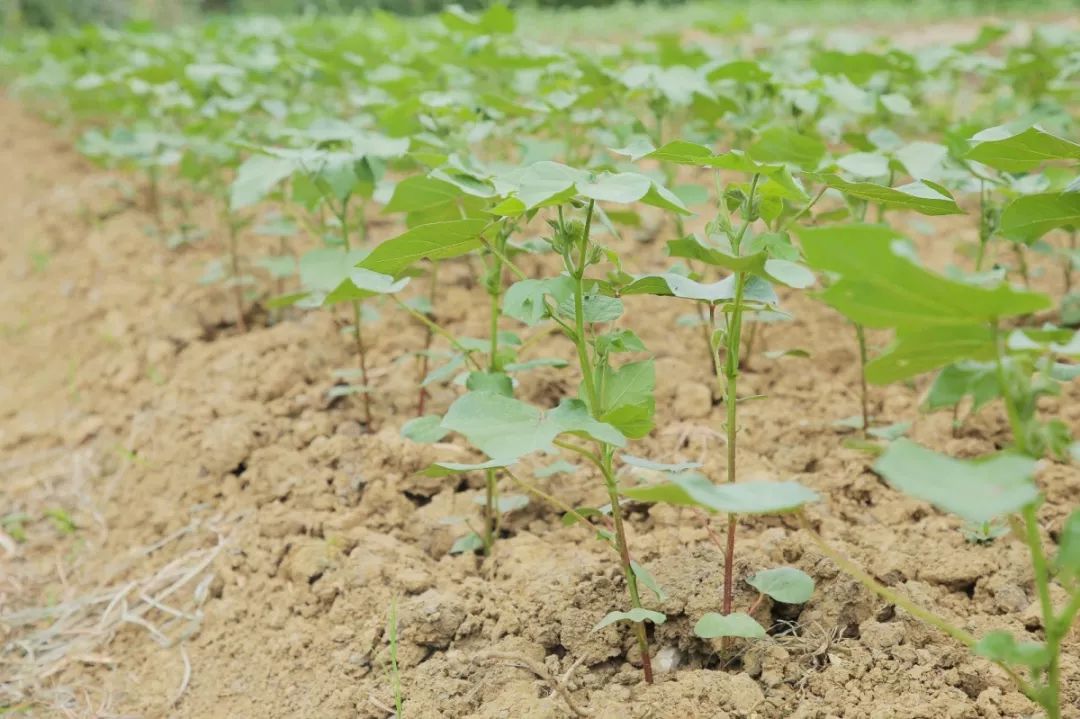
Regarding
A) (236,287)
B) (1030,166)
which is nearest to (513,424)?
(1030,166)

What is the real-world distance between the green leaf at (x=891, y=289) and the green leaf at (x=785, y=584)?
57 cm

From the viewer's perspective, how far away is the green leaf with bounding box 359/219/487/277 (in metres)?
1.22

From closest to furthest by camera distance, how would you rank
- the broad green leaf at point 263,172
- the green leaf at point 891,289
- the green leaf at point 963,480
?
1. the green leaf at point 963,480
2. the green leaf at point 891,289
3. the broad green leaf at point 263,172

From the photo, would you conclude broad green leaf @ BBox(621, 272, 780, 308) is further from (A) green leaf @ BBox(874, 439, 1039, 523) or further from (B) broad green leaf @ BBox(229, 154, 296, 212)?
(B) broad green leaf @ BBox(229, 154, 296, 212)

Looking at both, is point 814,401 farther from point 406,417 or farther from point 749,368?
point 406,417

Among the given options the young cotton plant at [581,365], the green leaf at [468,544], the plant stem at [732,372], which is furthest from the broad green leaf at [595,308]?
the green leaf at [468,544]

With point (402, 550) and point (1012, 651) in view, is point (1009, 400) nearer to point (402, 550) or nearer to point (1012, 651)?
point (1012, 651)

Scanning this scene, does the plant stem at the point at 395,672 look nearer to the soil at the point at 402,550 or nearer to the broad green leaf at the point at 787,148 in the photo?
the soil at the point at 402,550

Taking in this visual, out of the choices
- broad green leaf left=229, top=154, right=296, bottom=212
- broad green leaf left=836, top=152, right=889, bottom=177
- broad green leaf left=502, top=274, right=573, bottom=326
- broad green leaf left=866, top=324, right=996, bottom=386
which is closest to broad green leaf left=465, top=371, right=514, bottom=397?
broad green leaf left=502, top=274, right=573, bottom=326

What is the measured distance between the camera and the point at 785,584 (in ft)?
4.53

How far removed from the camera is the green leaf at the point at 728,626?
4.14ft

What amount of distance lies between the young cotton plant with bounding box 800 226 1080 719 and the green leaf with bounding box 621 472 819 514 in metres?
0.11

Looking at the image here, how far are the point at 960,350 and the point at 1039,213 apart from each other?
0.54 m

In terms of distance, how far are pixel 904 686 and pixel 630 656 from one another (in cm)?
38
